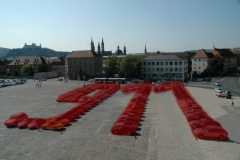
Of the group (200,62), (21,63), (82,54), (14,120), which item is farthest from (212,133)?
(21,63)

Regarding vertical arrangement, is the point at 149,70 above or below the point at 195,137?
above

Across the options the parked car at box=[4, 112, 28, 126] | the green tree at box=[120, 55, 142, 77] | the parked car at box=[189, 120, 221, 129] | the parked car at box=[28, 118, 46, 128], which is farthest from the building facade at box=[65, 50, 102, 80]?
the parked car at box=[189, 120, 221, 129]

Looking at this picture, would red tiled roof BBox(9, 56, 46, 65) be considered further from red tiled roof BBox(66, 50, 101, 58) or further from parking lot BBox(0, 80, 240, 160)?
parking lot BBox(0, 80, 240, 160)

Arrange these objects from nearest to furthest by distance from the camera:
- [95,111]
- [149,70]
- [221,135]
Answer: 1. [221,135]
2. [95,111]
3. [149,70]

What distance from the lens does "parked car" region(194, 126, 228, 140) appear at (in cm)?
1802

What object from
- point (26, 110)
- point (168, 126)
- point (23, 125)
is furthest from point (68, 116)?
point (168, 126)

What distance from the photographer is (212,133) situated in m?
18.1

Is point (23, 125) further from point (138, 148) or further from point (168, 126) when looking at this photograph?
point (168, 126)

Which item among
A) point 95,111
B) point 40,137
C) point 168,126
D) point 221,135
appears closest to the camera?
point 221,135

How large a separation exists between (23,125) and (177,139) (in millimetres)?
16661

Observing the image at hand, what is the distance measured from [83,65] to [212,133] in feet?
223

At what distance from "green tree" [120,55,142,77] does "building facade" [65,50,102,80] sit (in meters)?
12.3

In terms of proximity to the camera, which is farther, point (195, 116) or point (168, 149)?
point (195, 116)

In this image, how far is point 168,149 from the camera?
53.6 feet
